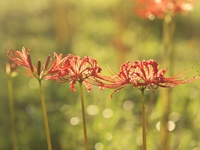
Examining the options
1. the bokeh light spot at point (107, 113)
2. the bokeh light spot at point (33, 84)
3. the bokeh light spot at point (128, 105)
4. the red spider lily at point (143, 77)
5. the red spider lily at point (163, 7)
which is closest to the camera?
the red spider lily at point (143, 77)

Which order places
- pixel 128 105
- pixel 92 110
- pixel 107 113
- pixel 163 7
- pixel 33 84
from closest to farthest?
1. pixel 163 7
2. pixel 107 113
3. pixel 92 110
4. pixel 128 105
5. pixel 33 84

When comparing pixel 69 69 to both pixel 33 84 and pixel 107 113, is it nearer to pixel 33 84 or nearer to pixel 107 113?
pixel 107 113

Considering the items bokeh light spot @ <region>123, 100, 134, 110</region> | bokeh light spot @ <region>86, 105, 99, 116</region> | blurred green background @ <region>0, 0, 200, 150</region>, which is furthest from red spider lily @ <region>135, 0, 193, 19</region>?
bokeh light spot @ <region>123, 100, 134, 110</region>

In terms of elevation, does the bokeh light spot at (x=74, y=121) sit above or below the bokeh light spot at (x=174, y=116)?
above

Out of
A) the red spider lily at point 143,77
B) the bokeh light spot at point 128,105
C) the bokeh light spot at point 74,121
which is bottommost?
the bokeh light spot at point 74,121

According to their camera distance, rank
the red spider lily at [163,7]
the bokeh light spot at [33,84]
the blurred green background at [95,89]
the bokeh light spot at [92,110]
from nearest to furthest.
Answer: the red spider lily at [163,7] → the blurred green background at [95,89] → the bokeh light spot at [92,110] → the bokeh light spot at [33,84]

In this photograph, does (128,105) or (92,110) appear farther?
(128,105)

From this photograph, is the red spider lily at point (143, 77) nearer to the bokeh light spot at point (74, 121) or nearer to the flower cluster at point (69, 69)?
the flower cluster at point (69, 69)

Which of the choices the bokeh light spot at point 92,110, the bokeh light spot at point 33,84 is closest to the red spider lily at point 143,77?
the bokeh light spot at point 92,110

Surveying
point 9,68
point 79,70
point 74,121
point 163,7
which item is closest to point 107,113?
point 74,121
